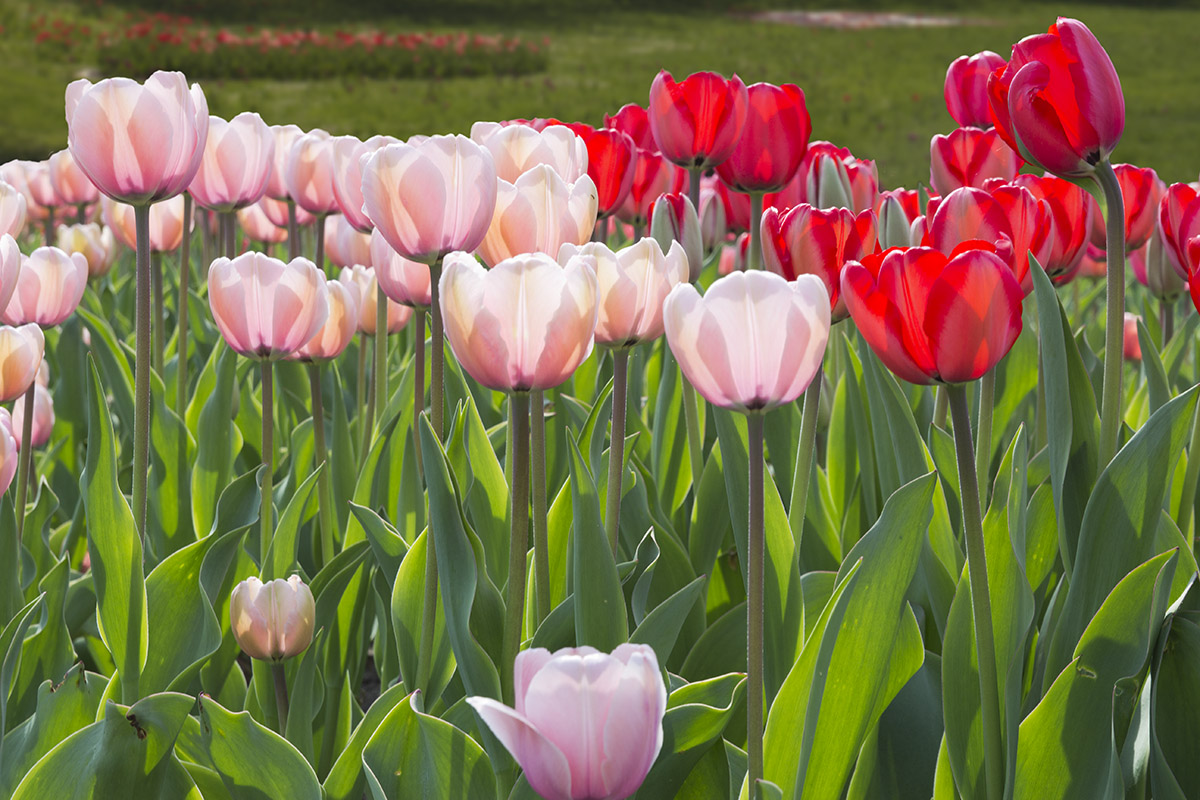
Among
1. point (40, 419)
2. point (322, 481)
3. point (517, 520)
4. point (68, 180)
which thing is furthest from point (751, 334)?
point (68, 180)

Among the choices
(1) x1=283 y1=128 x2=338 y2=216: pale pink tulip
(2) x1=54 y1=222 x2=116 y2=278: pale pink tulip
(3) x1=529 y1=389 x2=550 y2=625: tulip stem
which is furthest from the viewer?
(2) x1=54 y1=222 x2=116 y2=278: pale pink tulip

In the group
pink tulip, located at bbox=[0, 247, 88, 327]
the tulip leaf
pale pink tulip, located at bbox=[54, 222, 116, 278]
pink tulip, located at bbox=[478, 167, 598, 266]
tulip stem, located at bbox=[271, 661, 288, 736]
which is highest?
pink tulip, located at bbox=[478, 167, 598, 266]

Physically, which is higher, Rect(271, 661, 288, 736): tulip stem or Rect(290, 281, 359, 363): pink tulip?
Rect(290, 281, 359, 363): pink tulip

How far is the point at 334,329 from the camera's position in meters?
1.47

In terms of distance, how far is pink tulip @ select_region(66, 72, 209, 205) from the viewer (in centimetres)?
111

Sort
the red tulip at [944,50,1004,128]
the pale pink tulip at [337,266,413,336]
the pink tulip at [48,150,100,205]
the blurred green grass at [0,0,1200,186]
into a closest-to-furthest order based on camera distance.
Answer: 1. the red tulip at [944,50,1004,128]
2. the pale pink tulip at [337,266,413,336]
3. the pink tulip at [48,150,100,205]
4. the blurred green grass at [0,0,1200,186]

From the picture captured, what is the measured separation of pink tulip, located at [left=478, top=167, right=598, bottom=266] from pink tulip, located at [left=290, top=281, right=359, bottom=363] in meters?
0.49

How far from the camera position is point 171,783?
974 mm

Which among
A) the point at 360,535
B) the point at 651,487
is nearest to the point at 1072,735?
the point at 651,487

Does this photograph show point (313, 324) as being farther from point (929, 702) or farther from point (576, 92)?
point (576, 92)

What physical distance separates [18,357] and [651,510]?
816mm

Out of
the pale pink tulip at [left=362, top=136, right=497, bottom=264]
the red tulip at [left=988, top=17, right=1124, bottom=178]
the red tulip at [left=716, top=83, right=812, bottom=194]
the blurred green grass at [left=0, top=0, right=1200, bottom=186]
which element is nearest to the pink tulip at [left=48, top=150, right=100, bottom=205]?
the red tulip at [left=716, top=83, right=812, bottom=194]

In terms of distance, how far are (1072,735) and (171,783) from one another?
0.79 m

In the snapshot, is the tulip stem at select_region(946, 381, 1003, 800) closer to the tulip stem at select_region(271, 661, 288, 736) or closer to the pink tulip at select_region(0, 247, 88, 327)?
the tulip stem at select_region(271, 661, 288, 736)
